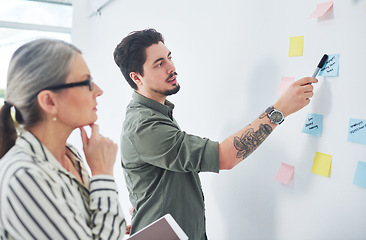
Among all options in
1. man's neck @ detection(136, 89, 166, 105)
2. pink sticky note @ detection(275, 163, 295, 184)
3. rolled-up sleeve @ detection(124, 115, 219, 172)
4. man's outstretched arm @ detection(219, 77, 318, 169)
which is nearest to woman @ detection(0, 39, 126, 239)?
rolled-up sleeve @ detection(124, 115, 219, 172)

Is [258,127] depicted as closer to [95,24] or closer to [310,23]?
[310,23]

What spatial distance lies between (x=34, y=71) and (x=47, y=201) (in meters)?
0.28

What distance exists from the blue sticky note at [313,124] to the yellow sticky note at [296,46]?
23 cm

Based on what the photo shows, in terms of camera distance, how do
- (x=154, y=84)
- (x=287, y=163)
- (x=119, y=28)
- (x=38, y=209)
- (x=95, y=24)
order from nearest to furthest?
(x=38, y=209)
(x=287, y=163)
(x=154, y=84)
(x=119, y=28)
(x=95, y=24)

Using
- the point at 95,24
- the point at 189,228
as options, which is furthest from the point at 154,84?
the point at 95,24

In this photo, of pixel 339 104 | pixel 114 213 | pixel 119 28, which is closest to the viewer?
pixel 114 213

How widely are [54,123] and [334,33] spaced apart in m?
0.89

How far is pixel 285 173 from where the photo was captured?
4.01 ft

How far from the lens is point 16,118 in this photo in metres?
0.81

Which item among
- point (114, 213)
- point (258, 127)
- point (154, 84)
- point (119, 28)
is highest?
point (119, 28)

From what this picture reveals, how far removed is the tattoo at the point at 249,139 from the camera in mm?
1069

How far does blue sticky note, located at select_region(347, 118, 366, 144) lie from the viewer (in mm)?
974

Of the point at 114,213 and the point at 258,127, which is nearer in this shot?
the point at 114,213

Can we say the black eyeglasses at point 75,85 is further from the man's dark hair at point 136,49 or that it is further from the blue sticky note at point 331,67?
the blue sticky note at point 331,67
